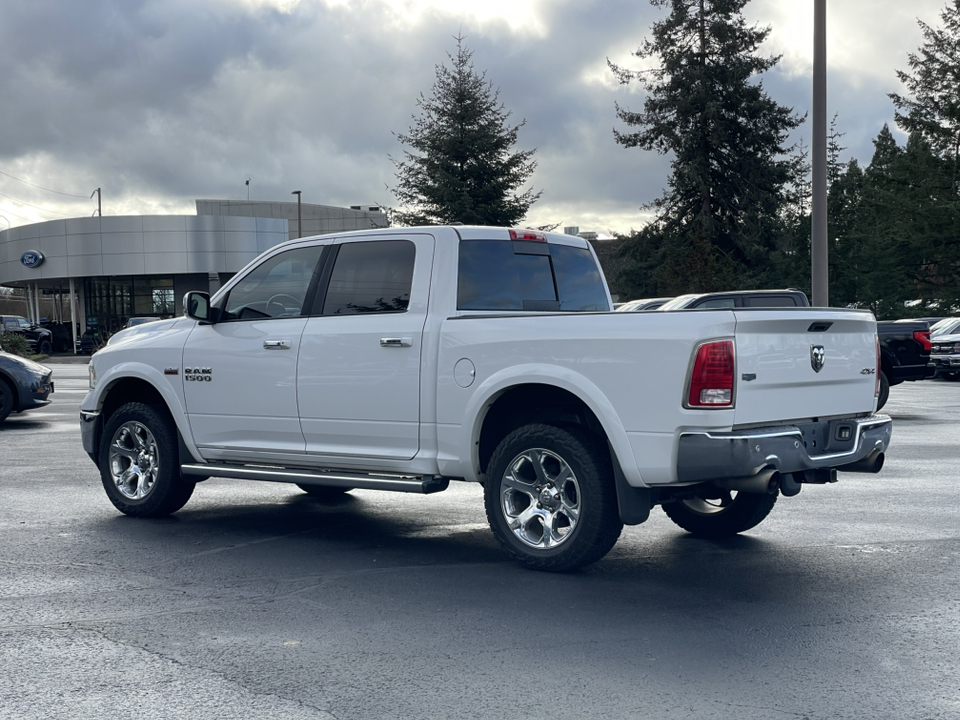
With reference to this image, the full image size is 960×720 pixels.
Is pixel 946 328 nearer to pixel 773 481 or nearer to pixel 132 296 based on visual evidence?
pixel 773 481

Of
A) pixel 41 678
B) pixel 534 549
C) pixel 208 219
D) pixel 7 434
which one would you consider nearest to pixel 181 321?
pixel 534 549

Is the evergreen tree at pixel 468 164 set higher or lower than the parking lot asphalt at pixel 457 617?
higher

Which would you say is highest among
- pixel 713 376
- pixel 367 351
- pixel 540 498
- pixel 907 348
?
pixel 367 351

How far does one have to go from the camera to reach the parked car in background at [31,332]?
48.4m

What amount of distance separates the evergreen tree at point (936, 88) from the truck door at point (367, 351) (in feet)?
146

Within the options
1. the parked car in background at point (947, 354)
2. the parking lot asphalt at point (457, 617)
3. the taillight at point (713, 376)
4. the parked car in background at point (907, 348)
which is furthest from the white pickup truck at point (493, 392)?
the parked car in background at point (947, 354)

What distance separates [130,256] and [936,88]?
40384mm

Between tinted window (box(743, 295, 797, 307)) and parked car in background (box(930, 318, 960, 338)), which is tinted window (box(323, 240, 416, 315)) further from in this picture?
parked car in background (box(930, 318, 960, 338))

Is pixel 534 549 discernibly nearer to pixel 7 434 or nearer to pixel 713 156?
pixel 7 434

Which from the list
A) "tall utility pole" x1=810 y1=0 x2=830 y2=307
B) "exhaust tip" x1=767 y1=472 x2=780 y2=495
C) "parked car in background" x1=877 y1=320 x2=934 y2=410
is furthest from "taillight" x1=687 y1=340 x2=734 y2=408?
"parked car in background" x1=877 y1=320 x2=934 y2=410

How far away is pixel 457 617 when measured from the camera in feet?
17.5

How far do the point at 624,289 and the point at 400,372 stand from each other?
4687cm

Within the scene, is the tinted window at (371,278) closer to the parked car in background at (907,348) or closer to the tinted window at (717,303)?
the tinted window at (717,303)

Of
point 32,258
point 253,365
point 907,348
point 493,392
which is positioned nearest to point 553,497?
point 493,392
